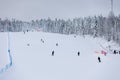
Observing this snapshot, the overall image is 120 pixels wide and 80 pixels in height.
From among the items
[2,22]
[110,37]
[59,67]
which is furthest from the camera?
[2,22]

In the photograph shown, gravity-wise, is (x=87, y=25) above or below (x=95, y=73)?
above

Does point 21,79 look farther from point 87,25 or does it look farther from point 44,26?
point 44,26

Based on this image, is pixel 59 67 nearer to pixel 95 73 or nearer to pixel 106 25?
pixel 95 73

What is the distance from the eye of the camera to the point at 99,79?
1973 cm

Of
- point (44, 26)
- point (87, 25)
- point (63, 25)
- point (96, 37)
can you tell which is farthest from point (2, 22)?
point (96, 37)

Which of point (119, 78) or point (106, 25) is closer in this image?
point (119, 78)

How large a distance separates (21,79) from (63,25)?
110679 millimetres

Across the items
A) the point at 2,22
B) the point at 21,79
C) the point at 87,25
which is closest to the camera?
the point at 21,79

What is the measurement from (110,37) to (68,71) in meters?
79.8

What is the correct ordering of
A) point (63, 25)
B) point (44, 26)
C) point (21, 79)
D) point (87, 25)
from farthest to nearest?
1. point (44, 26)
2. point (63, 25)
3. point (87, 25)
4. point (21, 79)

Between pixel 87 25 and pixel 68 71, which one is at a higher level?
pixel 87 25

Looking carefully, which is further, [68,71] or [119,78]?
[68,71]

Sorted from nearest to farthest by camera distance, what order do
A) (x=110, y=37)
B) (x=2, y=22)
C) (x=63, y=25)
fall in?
(x=110, y=37) → (x=63, y=25) → (x=2, y=22)

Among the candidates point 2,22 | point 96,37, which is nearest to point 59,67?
point 96,37
